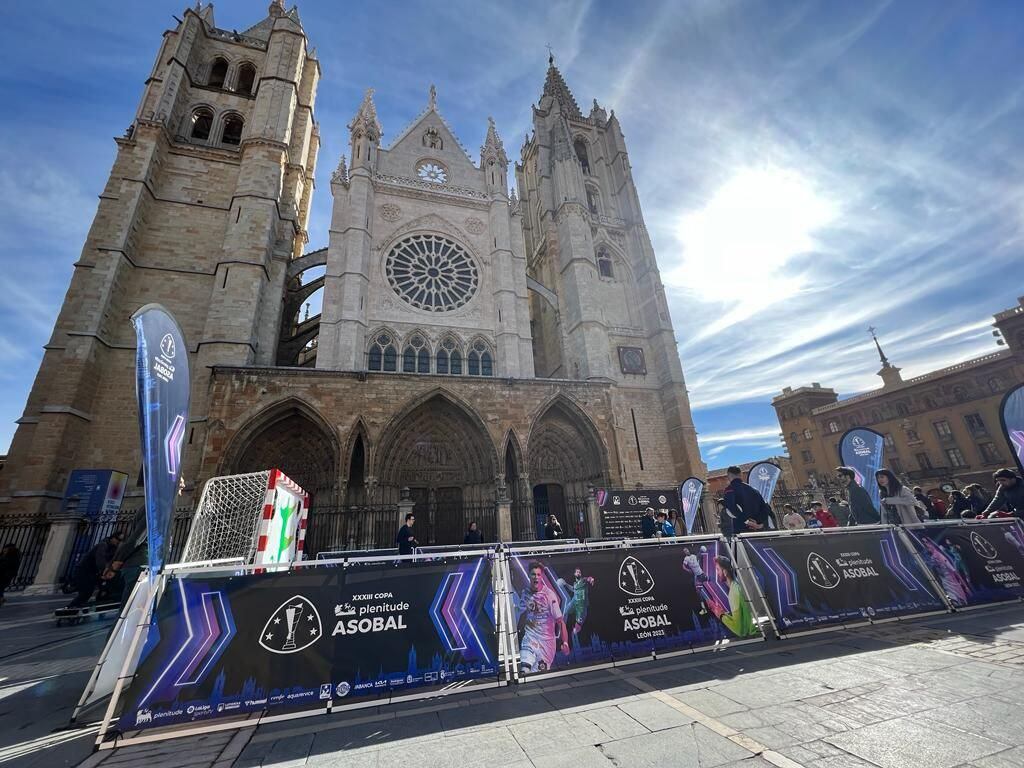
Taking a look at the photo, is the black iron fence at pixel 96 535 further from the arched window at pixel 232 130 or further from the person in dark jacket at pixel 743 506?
the arched window at pixel 232 130

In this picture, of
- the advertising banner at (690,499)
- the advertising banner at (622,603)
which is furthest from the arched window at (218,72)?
the advertising banner at (622,603)

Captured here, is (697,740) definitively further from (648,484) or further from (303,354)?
(303,354)

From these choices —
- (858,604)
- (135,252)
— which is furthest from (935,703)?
(135,252)

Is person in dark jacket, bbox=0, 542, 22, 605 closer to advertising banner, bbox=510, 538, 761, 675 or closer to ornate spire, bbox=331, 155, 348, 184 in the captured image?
advertising banner, bbox=510, 538, 761, 675

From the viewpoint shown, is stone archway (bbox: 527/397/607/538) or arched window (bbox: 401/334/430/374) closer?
stone archway (bbox: 527/397/607/538)

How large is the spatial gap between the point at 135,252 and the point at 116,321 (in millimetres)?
3103

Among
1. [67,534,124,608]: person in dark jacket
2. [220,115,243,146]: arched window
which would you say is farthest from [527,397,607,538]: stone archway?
[220,115,243,146]: arched window

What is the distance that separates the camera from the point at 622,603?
13.0 ft

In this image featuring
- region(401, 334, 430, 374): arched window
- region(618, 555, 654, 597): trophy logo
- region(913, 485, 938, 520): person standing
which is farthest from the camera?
region(401, 334, 430, 374): arched window

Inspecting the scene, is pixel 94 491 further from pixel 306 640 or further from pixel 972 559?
pixel 972 559

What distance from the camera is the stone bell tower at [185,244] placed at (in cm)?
→ 1308

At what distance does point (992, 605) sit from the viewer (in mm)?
5094

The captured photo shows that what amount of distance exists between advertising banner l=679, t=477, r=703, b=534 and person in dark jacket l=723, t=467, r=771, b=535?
7539 millimetres

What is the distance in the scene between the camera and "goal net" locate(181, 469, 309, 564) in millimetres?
5109
